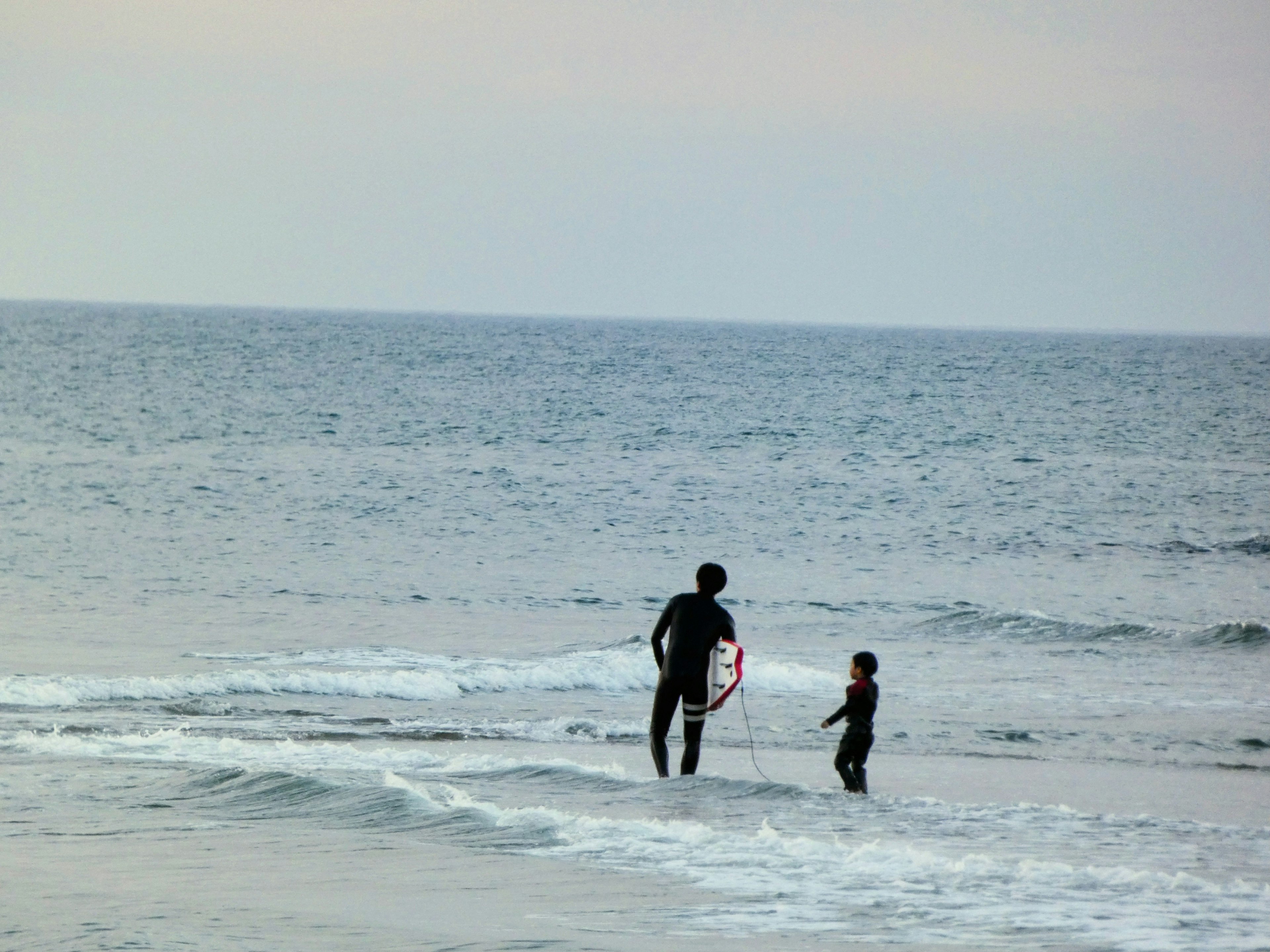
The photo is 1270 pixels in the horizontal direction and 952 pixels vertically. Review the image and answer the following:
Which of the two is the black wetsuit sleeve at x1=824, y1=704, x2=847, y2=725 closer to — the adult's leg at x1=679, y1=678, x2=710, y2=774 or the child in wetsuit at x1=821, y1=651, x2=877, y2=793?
the child in wetsuit at x1=821, y1=651, x2=877, y2=793

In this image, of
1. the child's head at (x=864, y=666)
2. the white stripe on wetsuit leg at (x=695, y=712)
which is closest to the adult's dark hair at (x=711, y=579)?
the white stripe on wetsuit leg at (x=695, y=712)

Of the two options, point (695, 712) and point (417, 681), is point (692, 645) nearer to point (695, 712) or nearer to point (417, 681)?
point (695, 712)

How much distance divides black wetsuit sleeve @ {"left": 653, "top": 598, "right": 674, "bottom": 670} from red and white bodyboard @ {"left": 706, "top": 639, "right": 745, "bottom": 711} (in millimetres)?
331

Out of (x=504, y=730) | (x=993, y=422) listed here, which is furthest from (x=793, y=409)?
(x=504, y=730)

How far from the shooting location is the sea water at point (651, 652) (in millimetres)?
7109

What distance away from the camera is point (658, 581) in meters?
24.9

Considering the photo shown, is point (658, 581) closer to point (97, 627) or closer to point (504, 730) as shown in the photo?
point (97, 627)

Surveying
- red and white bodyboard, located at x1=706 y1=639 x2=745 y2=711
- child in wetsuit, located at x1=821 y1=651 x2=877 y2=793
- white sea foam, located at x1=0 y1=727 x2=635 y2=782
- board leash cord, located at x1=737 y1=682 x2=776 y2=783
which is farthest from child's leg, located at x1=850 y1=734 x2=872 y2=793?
white sea foam, located at x1=0 y1=727 x2=635 y2=782

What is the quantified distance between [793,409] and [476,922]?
2424 inches

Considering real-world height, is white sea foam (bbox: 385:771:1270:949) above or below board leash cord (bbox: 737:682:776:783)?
above

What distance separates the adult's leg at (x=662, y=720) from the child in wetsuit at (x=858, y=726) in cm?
109

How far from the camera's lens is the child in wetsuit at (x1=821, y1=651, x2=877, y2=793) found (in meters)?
8.90

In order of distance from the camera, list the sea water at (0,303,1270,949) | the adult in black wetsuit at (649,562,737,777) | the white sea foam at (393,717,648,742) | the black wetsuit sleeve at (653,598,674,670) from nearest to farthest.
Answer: the sea water at (0,303,1270,949), the black wetsuit sleeve at (653,598,674,670), the adult in black wetsuit at (649,562,737,777), the white sea foam at (393,717,648,742)

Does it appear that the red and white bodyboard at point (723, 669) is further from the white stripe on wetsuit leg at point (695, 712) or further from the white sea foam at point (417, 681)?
the white sea foam at point (417, 681)
